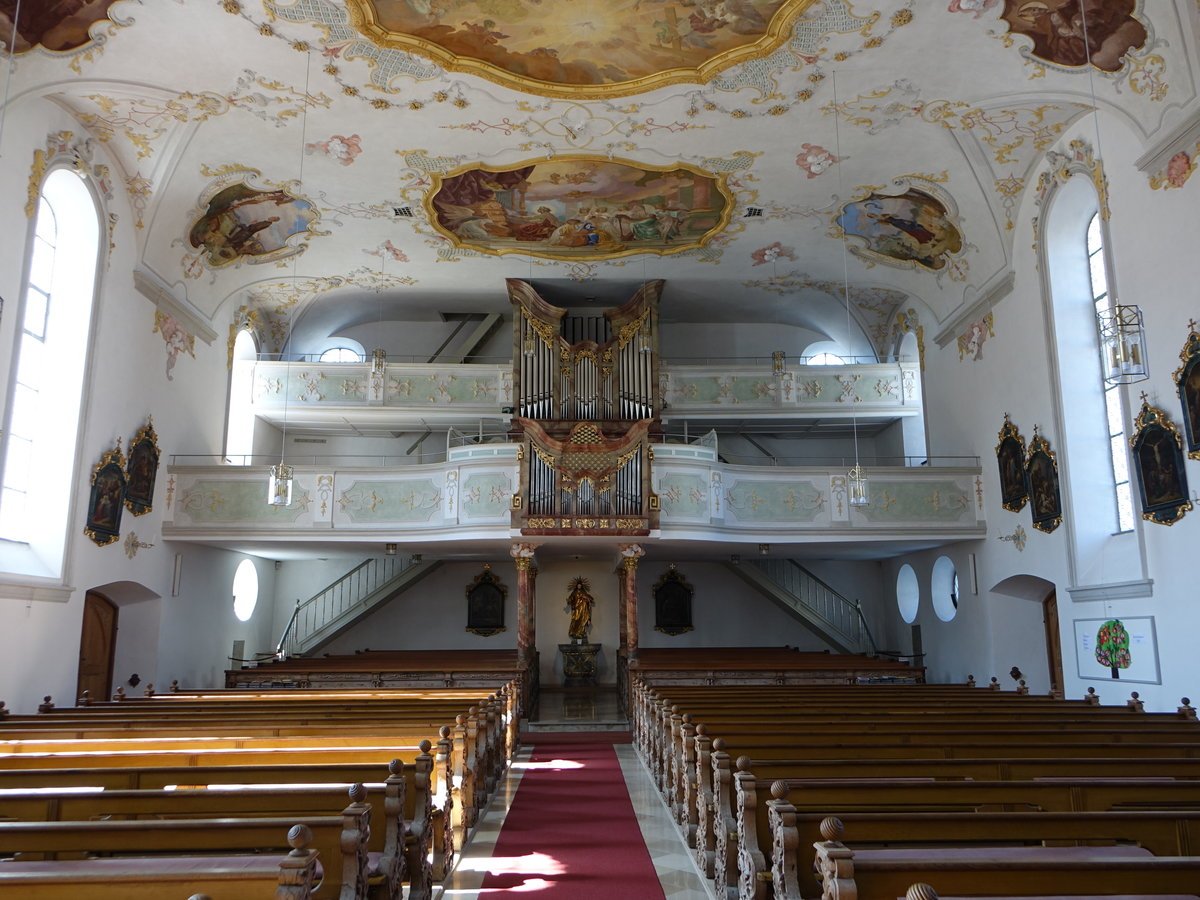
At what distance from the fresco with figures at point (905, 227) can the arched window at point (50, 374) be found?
1205 cm

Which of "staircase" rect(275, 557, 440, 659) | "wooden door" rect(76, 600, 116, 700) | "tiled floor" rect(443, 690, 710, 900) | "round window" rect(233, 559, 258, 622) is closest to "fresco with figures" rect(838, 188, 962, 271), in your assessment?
"tiled floor" rect(443, 690, 710, 900)

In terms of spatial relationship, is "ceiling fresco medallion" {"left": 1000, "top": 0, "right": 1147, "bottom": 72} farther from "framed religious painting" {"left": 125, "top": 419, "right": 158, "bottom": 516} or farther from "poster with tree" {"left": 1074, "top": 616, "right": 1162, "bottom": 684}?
"framed religious painting" {"left": 125, "top": 419, "right": 158, "bottom": 516}

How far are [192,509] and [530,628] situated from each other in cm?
630

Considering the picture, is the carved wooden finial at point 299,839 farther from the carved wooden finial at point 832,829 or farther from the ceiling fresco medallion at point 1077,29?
the ceiling fresco medallion at point 1077,29

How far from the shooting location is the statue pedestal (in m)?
21.3

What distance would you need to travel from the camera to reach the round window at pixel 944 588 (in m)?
18.0

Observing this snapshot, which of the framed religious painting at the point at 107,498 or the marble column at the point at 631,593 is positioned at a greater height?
the framed religious painting at the point at 107,498

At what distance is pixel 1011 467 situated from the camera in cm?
1484

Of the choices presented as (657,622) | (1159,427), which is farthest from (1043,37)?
(657,622)

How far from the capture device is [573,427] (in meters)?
17.6

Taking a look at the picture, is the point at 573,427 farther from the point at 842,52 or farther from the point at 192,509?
the point at 842,52

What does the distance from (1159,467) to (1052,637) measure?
536 cm

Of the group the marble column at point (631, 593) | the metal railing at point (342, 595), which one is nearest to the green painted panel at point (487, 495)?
the marble column at point (631, 593)

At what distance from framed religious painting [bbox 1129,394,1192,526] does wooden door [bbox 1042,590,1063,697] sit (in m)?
4.32
